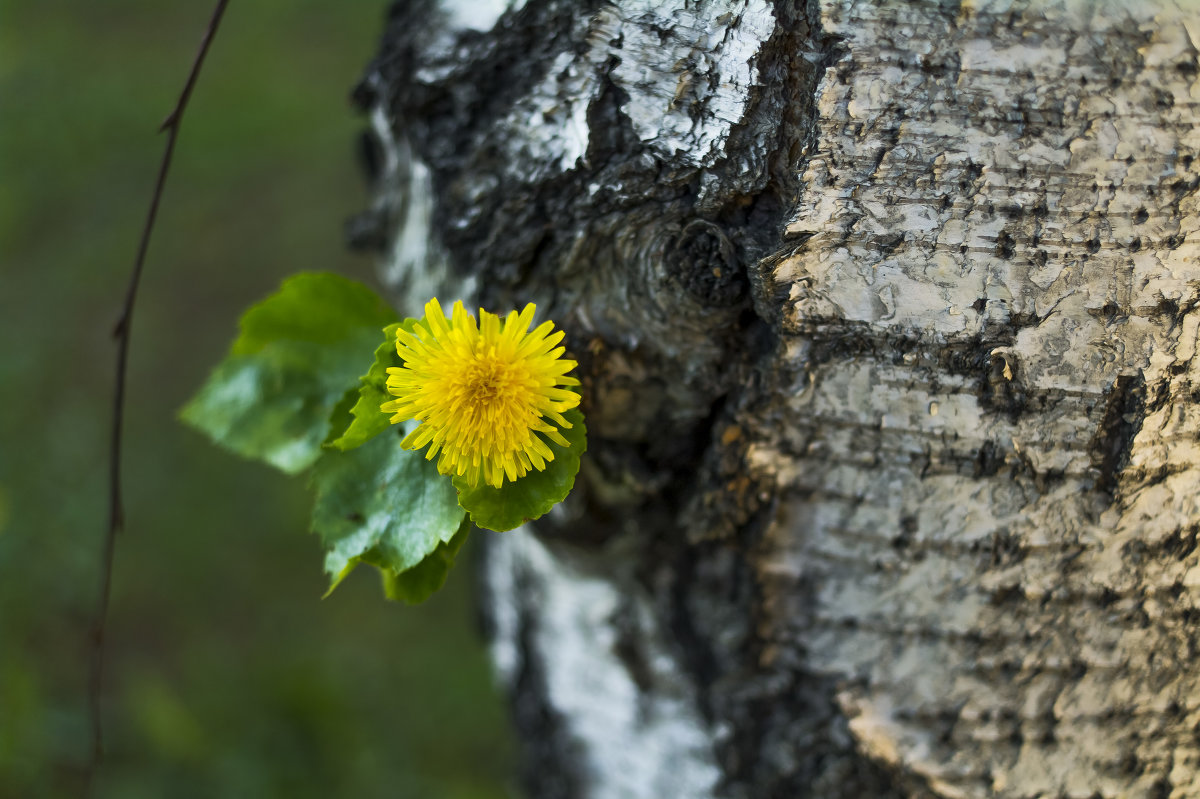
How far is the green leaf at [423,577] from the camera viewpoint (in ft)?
2.44

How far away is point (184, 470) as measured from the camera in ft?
7.16

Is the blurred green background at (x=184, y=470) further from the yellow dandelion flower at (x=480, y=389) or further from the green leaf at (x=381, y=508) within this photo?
the yellow dandelion flower at (x=480, y=389)

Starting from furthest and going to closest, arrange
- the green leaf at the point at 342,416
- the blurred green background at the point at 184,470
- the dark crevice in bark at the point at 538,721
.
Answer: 1. the blurred green background at the point at 184,470
2. the dark crevice in bark at the point at 538,721
3. the green leaf at the point at 342,416

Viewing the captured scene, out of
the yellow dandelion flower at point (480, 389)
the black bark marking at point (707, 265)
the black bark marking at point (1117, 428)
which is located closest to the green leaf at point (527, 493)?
the yellow dandelion flower at point (480, 389)

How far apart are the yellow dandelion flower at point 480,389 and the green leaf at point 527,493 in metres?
0.02

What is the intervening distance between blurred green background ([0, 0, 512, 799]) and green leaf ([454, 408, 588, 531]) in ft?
3.91

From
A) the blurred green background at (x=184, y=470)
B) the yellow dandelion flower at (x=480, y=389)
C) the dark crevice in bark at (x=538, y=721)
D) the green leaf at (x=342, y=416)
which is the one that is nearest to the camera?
the yellow dandelion flower at (x=480, y=389)

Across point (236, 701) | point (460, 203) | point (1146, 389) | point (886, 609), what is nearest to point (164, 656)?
point (236, 701)

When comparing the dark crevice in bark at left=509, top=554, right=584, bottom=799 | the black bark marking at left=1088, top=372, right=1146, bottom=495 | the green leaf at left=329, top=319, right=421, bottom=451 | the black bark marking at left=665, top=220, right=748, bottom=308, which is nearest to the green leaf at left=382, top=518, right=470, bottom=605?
the green leaf at left=329, top=319, right=421, bottom=451

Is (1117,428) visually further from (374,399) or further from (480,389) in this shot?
(374,399)

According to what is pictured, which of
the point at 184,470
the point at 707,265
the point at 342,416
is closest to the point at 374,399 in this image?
the point at 342,416

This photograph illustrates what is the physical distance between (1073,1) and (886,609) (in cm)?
58

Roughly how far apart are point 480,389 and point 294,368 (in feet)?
1.09

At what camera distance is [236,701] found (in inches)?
75.1
